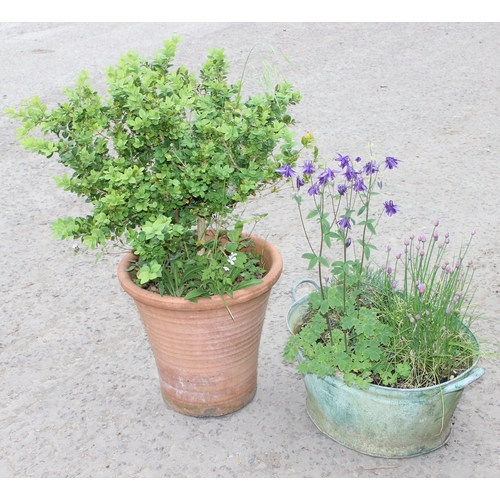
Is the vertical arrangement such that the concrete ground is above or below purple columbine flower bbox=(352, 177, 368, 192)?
below

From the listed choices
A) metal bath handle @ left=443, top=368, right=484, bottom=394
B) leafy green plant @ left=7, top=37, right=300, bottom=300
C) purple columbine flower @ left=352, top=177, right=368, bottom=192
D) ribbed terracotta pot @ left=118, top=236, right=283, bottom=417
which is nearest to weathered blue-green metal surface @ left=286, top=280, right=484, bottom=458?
metal bath handle @ left=443, top=368, right=484, bottom=394

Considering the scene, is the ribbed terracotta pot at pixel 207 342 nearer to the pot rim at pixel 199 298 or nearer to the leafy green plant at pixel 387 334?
the pot rim at pixel 199 298

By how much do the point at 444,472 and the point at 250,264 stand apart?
113 cm

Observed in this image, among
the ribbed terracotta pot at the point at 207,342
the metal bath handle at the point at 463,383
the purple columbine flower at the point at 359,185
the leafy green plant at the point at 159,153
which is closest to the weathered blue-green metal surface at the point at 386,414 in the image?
the metal bath handle at the point at 463,383

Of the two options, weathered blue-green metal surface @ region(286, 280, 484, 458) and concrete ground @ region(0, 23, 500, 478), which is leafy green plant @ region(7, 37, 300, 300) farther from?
weathered blue-green metal surface @ region(286, 280, 484, 458)

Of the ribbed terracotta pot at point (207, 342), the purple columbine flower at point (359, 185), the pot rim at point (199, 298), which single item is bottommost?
the ribbed terracotta pot at point (207, 342)

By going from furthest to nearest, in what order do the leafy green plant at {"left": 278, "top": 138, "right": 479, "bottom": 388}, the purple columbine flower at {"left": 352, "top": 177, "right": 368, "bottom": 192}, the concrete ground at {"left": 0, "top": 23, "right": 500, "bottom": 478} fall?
the concrete ground at {"left": 0, "top": 23, "right": 500, "bottom": 478}
the leafy green plant at {"left": 278, "top": 138, "right": 479, "bottom": 388}
the purple columbine flower at {"left": 352, "top": 177, "right": 368, "bottom": 192}

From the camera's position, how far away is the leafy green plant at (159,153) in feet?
8.00

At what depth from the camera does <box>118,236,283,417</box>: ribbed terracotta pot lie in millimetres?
2611

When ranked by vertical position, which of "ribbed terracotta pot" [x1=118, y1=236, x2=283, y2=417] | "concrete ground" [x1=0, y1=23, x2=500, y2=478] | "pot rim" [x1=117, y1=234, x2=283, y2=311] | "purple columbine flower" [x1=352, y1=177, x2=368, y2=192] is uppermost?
"purple columbine flower" [x1=352, y1=177, x2=368, y2=192]

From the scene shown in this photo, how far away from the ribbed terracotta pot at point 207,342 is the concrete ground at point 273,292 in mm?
98

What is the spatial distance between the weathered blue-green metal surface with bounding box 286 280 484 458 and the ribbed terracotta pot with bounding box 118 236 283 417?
0.75 ft

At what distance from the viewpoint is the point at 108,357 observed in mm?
3312

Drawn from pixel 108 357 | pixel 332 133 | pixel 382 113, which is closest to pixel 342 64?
pixel 382 113
